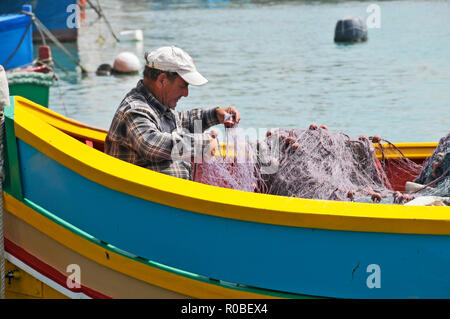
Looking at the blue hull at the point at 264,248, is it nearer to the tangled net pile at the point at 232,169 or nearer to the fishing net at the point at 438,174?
the tangled net pile at the point at 232,169

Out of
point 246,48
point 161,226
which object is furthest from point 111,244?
point 246,48

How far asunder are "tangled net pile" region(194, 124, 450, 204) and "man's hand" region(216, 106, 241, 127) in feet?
0.29

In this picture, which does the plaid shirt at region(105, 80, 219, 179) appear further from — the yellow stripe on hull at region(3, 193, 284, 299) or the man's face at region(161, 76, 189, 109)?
the yellow stripe on hull at region(3, 193, 284, 299)

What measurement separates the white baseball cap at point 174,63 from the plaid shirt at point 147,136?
0.60ft

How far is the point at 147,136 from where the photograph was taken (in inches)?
151

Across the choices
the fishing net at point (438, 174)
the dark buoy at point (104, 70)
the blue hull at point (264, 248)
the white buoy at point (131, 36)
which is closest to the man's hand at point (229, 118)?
the blue hull at point (264, 248)

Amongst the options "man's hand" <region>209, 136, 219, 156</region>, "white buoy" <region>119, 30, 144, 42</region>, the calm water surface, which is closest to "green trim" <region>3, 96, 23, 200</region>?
"man's hand" <region>209, 136, 219, 156</region>

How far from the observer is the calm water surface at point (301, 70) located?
14.5 metres

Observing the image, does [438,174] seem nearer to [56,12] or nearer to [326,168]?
[326,168]

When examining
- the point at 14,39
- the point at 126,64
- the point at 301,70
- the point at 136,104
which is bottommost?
the point at 301,70

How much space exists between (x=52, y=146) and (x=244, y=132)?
3.94 ft

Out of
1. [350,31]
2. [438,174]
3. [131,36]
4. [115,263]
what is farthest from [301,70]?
[115,263]

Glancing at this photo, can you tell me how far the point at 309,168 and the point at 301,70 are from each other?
1606 cm
